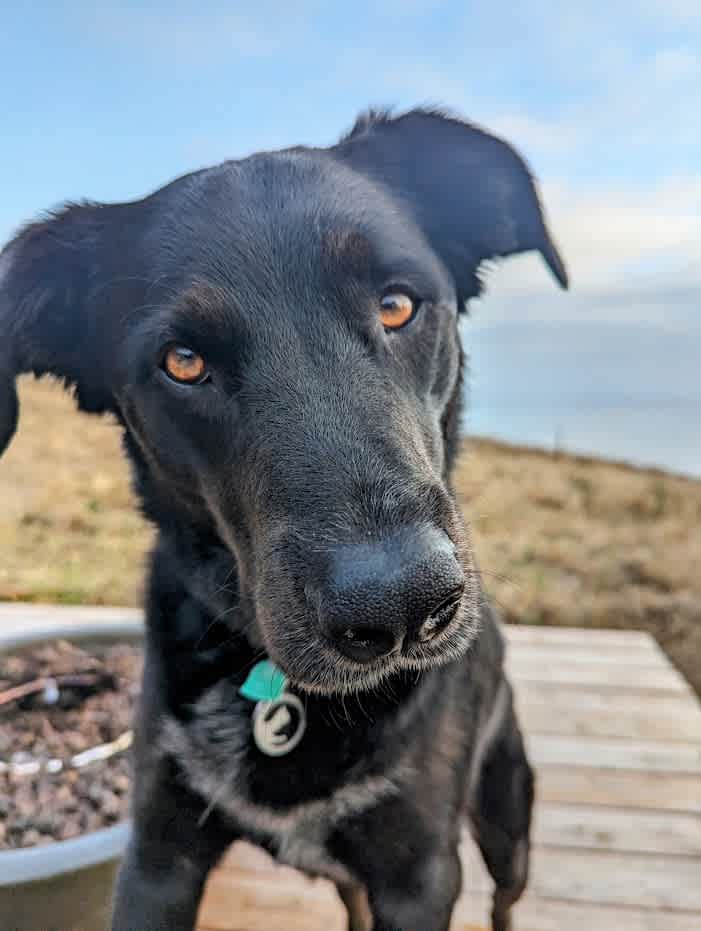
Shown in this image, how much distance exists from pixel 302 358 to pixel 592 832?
156 centimetres

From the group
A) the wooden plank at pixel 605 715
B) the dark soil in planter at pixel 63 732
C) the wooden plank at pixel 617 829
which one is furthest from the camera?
the wooden plank at pixel 605 715

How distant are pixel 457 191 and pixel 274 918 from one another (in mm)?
1519

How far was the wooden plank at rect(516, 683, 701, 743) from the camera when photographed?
2500 mm

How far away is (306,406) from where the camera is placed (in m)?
1.01

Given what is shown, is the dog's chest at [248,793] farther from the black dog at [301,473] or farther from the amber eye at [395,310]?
the amber eye at [395,310]

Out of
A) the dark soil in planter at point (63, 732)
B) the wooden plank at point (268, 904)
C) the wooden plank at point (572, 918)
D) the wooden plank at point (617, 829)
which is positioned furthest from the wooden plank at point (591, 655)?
the dark soil in planter at point (63, 732)

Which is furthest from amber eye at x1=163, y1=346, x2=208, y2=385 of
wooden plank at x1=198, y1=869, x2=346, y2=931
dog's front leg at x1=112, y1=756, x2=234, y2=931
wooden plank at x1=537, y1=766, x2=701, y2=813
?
wooden plank at x1=537, y1=766, x2=701, y2=813

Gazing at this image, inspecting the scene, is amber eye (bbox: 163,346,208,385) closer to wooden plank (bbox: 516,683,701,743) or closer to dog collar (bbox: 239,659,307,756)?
dog collar (bbox: 239,659,307,756)

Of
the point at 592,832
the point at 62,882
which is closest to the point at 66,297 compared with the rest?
the point at 62,882

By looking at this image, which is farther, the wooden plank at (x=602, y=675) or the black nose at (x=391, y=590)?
the wooden plank at (x=602, y=675)

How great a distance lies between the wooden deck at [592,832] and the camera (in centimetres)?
179

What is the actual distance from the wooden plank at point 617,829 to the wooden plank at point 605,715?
0.38 meters

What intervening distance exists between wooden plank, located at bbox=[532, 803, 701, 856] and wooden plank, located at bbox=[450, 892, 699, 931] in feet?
0.62

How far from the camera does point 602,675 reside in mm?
2875
